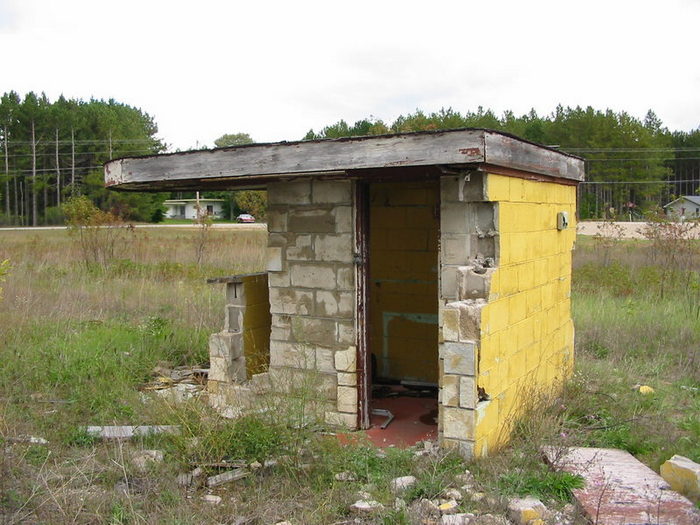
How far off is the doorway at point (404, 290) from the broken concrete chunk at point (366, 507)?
3.34m

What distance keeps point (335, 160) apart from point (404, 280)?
10.3 feet

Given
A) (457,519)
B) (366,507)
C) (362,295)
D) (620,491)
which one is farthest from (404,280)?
(457,519)

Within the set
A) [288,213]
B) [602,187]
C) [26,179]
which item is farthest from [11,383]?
[602,187]

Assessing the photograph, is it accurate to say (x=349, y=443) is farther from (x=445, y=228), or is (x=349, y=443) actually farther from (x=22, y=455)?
(x=22, y=455)

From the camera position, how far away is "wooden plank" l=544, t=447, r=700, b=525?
13.4 feet

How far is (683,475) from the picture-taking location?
14.9 ft

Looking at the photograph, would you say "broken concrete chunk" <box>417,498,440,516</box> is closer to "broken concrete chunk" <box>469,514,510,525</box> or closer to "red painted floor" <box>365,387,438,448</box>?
"broken concrete chunk" <box>469,514,510,525</box>

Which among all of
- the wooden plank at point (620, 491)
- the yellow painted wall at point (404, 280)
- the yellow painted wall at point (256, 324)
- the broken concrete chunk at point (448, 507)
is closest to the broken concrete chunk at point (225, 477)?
the broken concrete chunk at point (448, 507)

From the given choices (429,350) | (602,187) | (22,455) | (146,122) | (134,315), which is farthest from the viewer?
(146,122)

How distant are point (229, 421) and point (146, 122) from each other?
67.4 m

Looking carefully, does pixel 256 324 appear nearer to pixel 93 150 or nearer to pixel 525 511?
pixel 525 511

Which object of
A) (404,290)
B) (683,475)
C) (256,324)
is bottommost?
(683,475)

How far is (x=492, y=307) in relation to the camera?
531 cm

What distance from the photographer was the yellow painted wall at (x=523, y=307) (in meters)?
5.34
